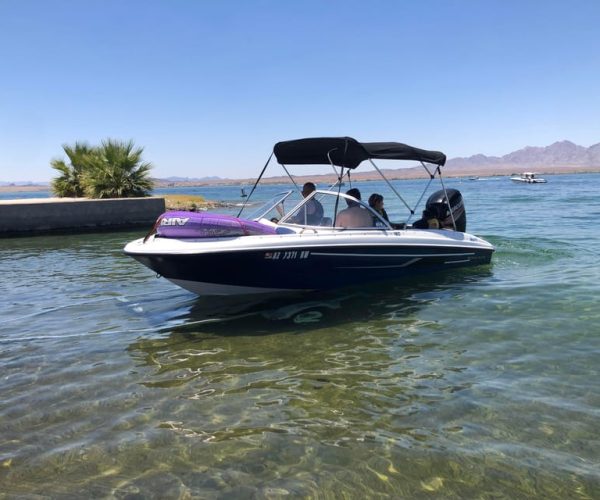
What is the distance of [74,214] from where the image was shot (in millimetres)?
20578

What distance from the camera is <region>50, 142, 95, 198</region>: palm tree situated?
25734mm

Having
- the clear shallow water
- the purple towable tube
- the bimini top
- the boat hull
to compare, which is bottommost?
the clear shallow water

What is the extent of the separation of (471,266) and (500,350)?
4.65 meters

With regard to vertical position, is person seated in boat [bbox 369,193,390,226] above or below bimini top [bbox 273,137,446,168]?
below

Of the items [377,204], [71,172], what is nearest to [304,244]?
[377,204]

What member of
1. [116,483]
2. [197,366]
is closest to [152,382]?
[197,366]

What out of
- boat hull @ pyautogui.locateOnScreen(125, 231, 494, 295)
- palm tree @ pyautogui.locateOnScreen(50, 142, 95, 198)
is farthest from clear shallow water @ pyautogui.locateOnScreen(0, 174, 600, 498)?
palm tree @ pyautogui.locateOnScreen(50, 142, 95, 198)

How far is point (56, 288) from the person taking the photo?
9805mm

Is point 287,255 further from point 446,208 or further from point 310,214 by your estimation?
point 446,208

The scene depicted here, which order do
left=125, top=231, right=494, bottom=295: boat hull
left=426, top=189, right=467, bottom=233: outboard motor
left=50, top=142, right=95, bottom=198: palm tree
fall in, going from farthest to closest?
left=50, top=142, right=95, bottom=198: palm tree < left=426, top=189, right=467, bottom=233: outboard motor < left=125, top=231, right=494, bottom=295: boat hull

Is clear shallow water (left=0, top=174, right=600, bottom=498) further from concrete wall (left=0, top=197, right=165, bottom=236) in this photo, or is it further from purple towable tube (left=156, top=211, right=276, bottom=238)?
concrete wall (left=0, top=197, right=165, bottom=236)

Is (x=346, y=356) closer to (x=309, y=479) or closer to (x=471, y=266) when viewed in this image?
(x=309, y=479)

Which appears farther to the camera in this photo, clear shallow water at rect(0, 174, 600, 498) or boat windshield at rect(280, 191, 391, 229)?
boat windshield at rect(280, 191, 391, 229)

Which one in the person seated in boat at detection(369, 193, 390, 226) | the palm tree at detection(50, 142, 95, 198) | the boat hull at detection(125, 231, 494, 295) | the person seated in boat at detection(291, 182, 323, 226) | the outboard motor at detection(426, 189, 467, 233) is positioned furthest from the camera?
the palm tree at detection(50, 142, 95, 198)
